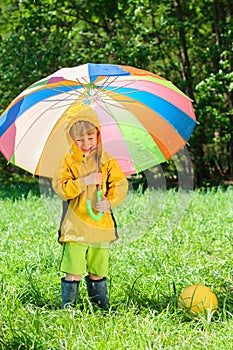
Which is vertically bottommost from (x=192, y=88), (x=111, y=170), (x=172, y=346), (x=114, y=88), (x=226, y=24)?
(x=172, y=346)

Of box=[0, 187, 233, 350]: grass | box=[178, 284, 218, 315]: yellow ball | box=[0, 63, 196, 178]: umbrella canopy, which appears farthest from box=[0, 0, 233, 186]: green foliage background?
box=[178, 284, 218, 315]: yellow ball

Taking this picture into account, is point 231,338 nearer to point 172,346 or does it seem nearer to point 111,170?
point 172,346

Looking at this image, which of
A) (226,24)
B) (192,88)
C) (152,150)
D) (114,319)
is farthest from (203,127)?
(114,319)

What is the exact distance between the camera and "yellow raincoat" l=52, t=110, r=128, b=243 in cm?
321

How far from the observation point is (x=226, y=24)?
9.59 m

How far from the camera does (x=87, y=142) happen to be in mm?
3240

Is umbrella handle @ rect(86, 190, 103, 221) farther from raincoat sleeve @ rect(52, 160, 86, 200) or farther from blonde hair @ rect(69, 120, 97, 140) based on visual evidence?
blonde hair @ rect(69, 120, 97, 140)

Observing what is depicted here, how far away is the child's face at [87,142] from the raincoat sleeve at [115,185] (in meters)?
0.15

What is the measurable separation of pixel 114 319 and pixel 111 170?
2.59 ft

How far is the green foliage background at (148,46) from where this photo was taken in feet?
31.4

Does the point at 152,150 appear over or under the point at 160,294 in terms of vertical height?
over

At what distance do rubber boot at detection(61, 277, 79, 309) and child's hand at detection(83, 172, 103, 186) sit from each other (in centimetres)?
58

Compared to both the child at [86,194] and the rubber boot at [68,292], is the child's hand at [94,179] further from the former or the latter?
the rubber boot at [68,292]

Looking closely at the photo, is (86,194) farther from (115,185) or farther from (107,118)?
(107,118)
